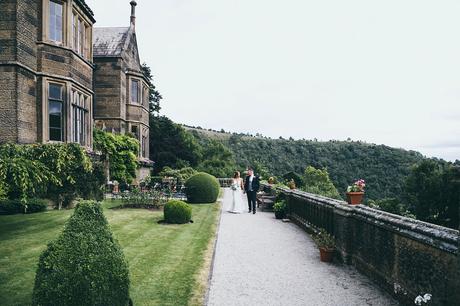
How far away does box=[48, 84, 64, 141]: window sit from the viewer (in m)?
14.4

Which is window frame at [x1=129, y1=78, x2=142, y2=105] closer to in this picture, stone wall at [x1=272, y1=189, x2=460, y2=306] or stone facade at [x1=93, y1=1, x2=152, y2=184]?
stone facade at [x1=93, y1=1, x2=152, y2=184]

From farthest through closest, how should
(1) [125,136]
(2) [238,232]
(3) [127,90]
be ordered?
(3) [127,90] → (1) [125,136] → (2) [238,232]

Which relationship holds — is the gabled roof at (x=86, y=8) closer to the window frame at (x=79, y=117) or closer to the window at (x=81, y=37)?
the window at (x=81, y=37)

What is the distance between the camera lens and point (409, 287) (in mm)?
5461

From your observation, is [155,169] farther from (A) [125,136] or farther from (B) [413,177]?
(B) [413,177]

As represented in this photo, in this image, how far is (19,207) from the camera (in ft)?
49.4

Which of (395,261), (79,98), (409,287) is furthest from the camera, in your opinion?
(79,98)

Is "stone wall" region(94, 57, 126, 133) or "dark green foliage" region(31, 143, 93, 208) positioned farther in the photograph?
"stone wall" region(94, 57, 126, 133)

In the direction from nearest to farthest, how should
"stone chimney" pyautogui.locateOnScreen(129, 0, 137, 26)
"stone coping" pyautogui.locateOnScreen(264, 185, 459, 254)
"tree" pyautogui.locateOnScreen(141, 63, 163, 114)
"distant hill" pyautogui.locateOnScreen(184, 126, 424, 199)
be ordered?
"stone coping" pyautogui.locateOnScreen(264, 185, 459, 254) < "stone chimney" pyautogui.locateOnScreen(129, 0, 137, 26) < "tree" pyautogui.locateOnScreen(141, 63, 163, 114) < "distant hill" pyautogui.locateOnScreen(184, 126, 424, 199)

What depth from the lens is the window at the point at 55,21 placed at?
566 inches

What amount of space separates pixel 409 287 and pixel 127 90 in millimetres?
25326

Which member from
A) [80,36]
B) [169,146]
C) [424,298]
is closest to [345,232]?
[424,298]

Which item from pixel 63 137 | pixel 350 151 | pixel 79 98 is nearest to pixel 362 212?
pixel 63 137

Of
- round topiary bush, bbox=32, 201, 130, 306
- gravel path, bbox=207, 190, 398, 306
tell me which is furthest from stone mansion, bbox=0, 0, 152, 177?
round topiary bush, bbox=32, 201, 130, 306
